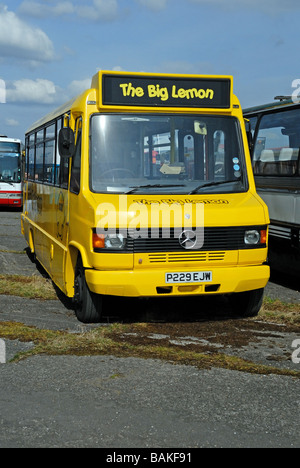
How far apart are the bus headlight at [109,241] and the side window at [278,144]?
418 cm

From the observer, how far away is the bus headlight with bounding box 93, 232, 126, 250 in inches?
280

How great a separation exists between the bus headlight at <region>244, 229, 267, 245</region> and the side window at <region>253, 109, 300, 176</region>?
3.03 m

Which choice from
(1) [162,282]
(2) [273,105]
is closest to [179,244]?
(1) [162,282]

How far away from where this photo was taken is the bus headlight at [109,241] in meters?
7.11

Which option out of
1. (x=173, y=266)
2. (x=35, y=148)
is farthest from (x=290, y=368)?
(x=35, y=148)

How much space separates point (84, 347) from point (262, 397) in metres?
2.04

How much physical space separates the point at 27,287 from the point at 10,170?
19.1 metres

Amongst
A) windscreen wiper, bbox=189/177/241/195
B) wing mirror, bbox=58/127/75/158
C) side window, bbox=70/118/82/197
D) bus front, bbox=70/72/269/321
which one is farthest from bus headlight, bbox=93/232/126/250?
wing mirror, bbox=58/127/75/158

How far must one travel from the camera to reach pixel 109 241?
7121 millimetres

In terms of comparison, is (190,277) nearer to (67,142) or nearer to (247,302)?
(247,302)

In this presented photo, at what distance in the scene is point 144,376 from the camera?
5.77 metres

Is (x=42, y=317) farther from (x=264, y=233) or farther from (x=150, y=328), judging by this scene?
(x=264, y=233)

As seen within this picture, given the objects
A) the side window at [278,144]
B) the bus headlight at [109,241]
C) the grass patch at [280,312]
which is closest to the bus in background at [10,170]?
the side window at [278,144]

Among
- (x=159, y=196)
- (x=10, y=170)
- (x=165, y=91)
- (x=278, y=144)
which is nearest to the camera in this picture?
(x=159, y=196)
